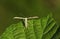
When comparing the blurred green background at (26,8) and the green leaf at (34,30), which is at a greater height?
the blurred green background at (26,8)

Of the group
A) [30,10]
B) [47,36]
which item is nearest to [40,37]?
[47,36]

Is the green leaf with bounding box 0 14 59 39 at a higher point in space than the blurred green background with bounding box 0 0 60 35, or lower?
lower

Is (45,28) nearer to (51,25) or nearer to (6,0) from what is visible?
(51,25)

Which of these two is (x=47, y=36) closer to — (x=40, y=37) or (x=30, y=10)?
(x=40, y=37)

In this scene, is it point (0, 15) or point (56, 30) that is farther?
point (0, 15)

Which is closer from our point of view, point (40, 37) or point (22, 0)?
point (40, 37)

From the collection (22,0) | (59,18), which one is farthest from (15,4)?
(59,18)
